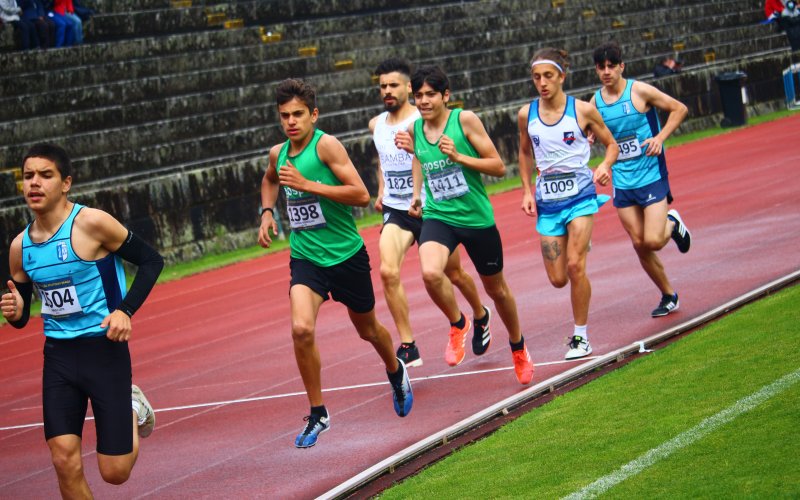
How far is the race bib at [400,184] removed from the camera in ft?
33.9

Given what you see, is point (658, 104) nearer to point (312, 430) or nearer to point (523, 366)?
point (523, 366)

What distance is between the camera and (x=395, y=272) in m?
9.80

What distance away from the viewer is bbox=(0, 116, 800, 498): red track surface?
7934 millimetres

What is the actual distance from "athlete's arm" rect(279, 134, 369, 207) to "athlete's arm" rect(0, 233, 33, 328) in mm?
1762

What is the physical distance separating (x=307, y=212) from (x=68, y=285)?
2034mm

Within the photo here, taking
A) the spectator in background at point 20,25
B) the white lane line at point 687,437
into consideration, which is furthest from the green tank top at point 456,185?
the spectator in background at point 20,25

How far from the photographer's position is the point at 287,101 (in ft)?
26.5

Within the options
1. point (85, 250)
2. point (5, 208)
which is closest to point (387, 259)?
point (85, 250)

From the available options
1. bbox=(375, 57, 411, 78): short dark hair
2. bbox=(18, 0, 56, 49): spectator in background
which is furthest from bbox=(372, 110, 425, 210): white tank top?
bbox=(18, 0, 56, 49): spectator in background

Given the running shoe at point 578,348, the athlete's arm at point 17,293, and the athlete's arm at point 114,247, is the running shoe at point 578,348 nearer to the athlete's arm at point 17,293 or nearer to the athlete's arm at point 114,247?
the athlete's arm at point 114,247

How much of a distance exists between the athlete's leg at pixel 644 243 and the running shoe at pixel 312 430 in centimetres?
372

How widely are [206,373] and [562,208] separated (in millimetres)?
3755

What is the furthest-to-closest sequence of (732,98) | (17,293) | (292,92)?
(732,98), (292,92), (17,293)

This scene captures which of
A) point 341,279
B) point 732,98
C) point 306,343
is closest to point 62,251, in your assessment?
point 306,343
